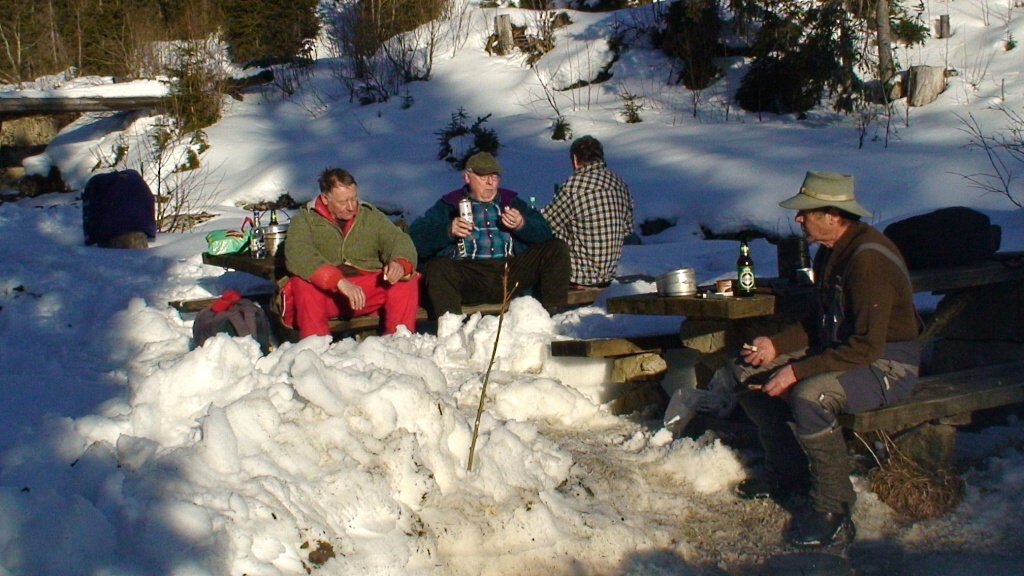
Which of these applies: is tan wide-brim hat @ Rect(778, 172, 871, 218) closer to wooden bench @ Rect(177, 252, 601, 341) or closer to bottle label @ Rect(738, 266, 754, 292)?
bottle label @ Rect(738, 266, 754, 292)

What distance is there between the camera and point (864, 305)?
3738 mm

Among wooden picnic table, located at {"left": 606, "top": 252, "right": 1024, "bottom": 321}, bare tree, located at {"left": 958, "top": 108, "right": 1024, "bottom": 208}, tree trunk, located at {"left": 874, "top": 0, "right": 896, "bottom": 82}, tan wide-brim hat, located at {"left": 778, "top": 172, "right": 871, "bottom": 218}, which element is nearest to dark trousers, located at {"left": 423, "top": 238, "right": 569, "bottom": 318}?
wooden picnic table, located at {"left": 606, "top": 252, "right": 1024, "bottom": 321}

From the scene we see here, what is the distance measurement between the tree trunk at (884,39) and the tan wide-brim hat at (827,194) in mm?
10991

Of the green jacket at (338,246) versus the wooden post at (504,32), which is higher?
the wooden post at (504,32)

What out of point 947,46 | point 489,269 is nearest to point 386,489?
point 489,269

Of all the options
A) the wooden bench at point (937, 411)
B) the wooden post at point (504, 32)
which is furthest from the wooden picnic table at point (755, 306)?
the wooden post at point (504, 32)

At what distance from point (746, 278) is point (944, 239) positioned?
0.95 metres

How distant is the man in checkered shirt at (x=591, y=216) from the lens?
22.4 ft

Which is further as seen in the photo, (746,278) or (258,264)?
(258,264)

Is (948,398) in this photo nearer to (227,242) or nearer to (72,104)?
(227,242)

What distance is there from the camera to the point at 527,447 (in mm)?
4059

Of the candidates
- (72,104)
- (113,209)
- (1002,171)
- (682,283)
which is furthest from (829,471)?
(72,104)

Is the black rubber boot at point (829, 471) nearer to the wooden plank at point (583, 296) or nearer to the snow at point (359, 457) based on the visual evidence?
the snow at point (359, 457)

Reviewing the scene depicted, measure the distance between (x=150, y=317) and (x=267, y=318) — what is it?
2.68ft
